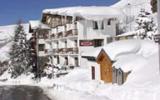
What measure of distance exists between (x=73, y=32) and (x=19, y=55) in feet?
32.3

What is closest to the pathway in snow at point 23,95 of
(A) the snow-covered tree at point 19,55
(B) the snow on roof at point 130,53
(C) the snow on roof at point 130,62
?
(C) the snow on roof at point 130,62

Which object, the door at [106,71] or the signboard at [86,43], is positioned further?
the signboard at [86,43]

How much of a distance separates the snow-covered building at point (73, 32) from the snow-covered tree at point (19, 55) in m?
3.38

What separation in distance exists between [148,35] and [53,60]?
2102 centimetres

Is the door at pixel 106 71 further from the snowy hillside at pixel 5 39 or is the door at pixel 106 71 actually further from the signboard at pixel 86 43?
the snowy hillside at pixel 5 39

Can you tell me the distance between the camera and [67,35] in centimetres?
6644

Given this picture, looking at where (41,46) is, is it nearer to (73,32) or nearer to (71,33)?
(71,33)

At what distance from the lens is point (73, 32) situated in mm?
64625

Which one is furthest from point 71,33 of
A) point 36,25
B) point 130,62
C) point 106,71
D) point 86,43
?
point 130,62

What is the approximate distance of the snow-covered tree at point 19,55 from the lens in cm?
6451

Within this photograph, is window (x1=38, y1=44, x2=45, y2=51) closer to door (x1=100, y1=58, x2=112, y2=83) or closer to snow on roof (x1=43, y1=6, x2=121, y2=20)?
snow on roof (x1=43, y1=6, x2=121, y2=20)

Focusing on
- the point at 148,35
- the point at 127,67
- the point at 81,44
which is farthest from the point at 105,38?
the point at 127,67

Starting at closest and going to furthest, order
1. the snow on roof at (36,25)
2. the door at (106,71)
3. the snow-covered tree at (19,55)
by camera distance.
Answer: the door at (106,71) < the snow-covered tree at (19,55) < the snow on roof at (36,25)

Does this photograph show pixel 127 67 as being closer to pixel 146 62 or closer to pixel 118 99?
pixel 146 62
